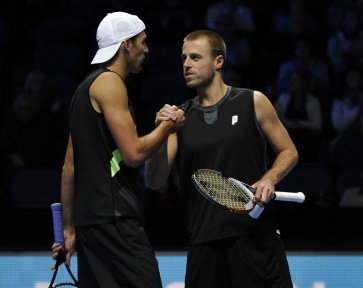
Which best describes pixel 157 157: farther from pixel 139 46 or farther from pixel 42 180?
pixel 42 180

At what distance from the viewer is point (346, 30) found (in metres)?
8.99

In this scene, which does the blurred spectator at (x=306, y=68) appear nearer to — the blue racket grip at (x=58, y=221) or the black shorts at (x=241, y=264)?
the black shorts at (x=241, y=264)

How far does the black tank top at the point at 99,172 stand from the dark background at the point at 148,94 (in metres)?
1.71

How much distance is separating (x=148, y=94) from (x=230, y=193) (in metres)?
4.39

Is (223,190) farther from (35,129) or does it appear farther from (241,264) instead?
(35,129)

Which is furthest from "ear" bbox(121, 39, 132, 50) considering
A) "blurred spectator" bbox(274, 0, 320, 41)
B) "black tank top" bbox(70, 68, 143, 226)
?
"blurred spectator" bbox(274, 0, 320, 41)

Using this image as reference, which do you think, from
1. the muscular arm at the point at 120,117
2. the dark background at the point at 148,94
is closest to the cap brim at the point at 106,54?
the muscular arm at the point at 120,117

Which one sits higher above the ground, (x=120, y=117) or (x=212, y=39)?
(x=212, y=39)

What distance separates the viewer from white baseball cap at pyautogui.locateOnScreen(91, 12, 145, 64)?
13.3 ft

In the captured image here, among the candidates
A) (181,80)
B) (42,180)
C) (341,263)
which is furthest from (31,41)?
(341,263)

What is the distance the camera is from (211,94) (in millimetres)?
4453

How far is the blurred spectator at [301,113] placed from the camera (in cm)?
793

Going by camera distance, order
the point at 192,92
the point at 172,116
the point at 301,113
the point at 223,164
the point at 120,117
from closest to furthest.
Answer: the point at 120,117 < the point at 172,116 < the point at 223,164 < the point at 301,113 < the point at 192,92

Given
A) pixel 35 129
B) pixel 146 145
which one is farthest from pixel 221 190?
pixel 35 129
